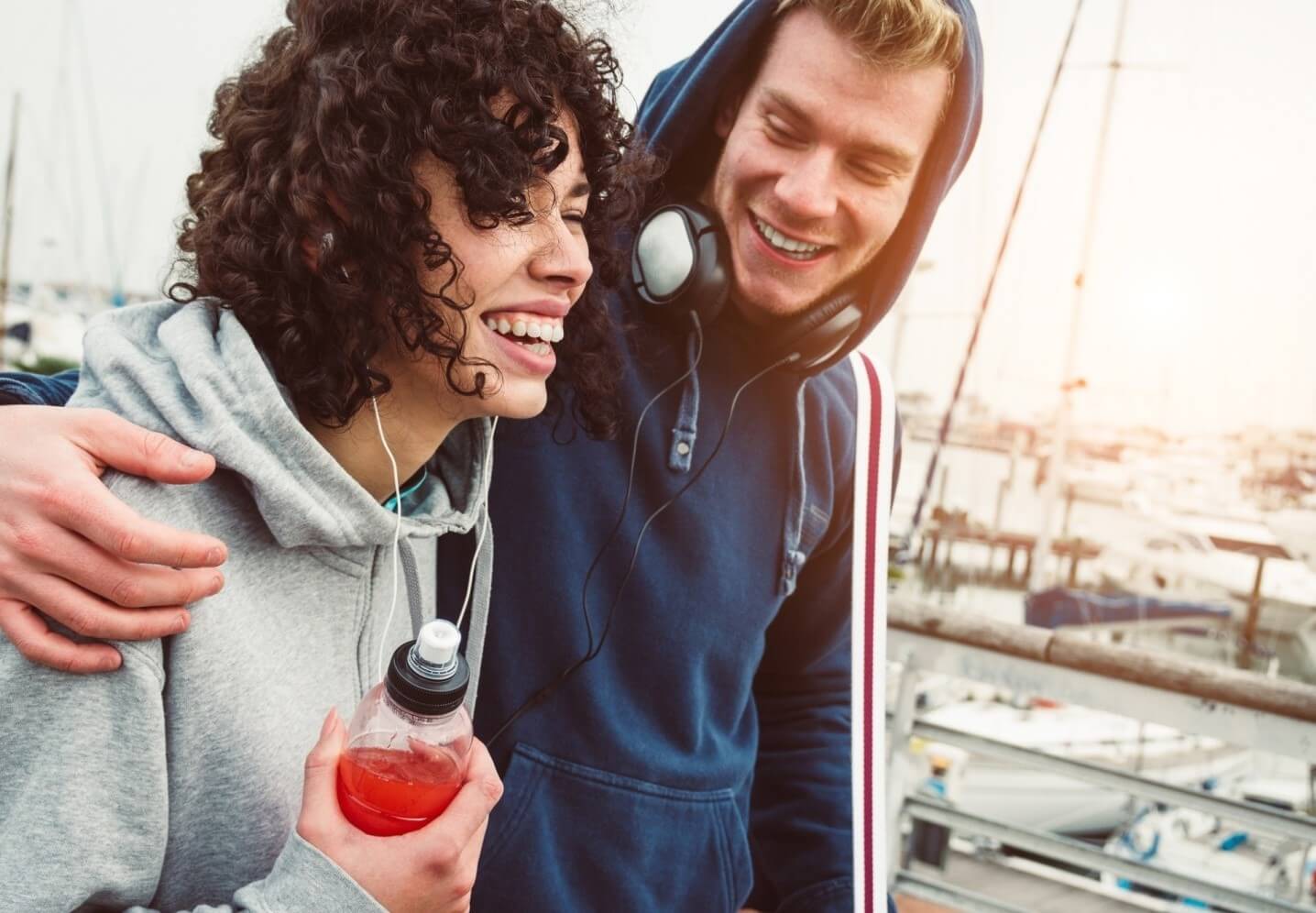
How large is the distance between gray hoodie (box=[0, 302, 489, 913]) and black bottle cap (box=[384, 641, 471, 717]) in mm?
172

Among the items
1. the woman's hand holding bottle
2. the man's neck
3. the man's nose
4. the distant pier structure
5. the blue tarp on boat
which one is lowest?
the distant pier structure

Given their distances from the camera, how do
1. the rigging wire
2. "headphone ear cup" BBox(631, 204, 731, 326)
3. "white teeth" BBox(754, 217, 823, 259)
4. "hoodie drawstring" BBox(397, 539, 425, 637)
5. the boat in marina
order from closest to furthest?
"hoodie drawstring" BBox(397, 539, 425, 637) < "headphone ear cup" BBox(631, 204, 731, 326) < "white teeth" BBox(754, 217, 823, 259) < the rigging wire < the boat in marina

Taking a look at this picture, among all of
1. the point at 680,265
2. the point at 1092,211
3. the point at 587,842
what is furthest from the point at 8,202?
the point at 587,842

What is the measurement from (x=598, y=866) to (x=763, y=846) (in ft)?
1.71

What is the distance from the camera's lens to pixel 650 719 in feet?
4.86

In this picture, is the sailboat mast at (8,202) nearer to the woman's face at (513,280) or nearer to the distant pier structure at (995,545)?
the woman's face at (513,280)

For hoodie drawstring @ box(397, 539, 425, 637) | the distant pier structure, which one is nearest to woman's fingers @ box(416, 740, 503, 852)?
hoodie drawstring @ box(397, 539, 425, 637)

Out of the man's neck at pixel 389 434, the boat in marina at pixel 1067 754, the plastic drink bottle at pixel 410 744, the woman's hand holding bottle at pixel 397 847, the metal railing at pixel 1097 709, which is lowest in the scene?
the boat in marina at pixel 1067 754

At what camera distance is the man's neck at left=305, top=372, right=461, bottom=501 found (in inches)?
44.9

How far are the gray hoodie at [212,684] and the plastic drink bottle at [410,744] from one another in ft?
0.23

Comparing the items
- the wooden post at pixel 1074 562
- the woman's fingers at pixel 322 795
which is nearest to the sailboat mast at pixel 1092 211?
the wooden post at pixel 1074 562

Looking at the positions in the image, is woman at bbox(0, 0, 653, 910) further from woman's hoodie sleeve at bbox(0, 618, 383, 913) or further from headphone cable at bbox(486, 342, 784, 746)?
headphone cable at bbox(486, 342, 784, 746)

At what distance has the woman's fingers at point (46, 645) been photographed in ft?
2.68

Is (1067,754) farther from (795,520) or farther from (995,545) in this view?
(995,545)
